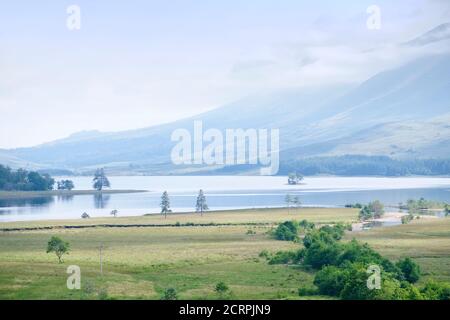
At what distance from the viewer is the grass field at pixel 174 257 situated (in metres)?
25.6

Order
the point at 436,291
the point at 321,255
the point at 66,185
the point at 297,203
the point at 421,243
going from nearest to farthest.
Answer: the point at 436,291
the point at 321,255
the point at 421,243
the point at 297,203
the point at 66,185

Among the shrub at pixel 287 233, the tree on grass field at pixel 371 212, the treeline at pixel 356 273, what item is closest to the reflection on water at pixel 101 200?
the tree on grass field at pixel 371 212

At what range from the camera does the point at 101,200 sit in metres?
95.2

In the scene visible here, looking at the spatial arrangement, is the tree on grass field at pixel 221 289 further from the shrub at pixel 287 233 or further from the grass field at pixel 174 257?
the shrub at pixel 287 233

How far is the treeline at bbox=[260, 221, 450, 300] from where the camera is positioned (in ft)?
75.5

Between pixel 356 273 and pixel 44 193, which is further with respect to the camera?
pixel 44 193

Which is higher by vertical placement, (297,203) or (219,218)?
(297,203)

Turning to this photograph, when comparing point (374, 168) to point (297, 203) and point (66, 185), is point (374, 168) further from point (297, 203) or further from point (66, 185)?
point (297, 203)

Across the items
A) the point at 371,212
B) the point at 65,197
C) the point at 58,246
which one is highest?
the point at 65,197

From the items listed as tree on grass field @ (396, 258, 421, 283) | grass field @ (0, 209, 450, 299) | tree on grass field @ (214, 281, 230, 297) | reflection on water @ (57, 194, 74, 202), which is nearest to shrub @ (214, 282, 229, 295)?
tree on grass field @ (214, 281, 230, 297)

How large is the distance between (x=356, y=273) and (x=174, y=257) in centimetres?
1482

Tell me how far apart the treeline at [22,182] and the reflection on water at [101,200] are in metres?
8.34

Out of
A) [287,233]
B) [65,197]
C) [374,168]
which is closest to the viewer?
[287,233]

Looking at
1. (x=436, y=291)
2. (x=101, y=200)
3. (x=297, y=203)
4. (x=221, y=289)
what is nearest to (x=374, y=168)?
(x=101, y=200)
